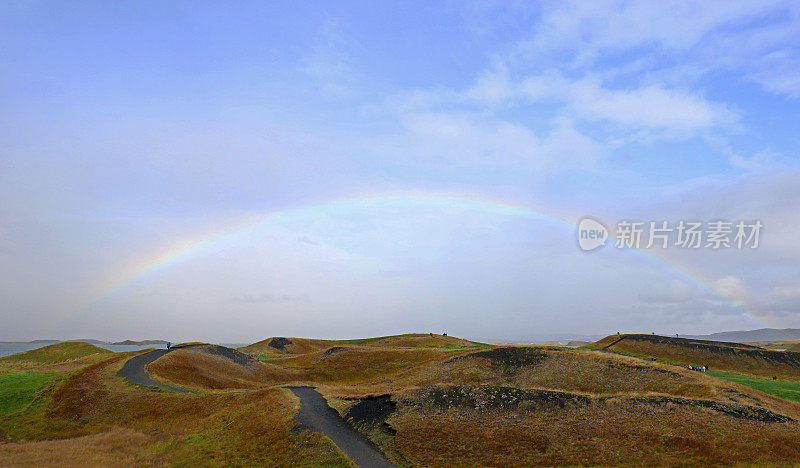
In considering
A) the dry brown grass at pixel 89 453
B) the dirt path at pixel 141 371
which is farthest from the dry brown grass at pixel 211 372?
the dry brown grass at pixel 89 453

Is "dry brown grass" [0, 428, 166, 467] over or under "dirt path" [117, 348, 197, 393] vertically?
under

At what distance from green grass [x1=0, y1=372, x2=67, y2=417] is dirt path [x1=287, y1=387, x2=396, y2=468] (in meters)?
30.8

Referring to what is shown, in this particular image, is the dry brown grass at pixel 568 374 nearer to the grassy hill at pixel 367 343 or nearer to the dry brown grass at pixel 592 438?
the dry brown grass at pixel 592 438

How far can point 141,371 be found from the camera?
1932 inches

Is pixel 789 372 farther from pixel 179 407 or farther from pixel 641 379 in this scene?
pixel 179 407

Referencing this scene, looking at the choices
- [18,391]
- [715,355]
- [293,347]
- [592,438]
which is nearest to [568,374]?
[592,438]

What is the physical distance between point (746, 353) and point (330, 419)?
92443 mm

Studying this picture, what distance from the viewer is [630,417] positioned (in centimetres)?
2580

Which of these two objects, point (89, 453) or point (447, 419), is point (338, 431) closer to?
point (447, 419)

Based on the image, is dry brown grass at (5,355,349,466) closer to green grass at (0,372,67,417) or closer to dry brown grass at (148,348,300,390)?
green grass at (0,372,67,417)

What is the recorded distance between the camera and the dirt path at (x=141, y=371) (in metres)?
42.8

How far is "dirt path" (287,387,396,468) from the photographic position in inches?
906

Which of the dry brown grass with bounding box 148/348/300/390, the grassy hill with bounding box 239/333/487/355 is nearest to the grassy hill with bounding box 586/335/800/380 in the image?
the grassy hill with bounding box 239/333/487/355

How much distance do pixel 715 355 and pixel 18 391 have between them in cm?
11346
